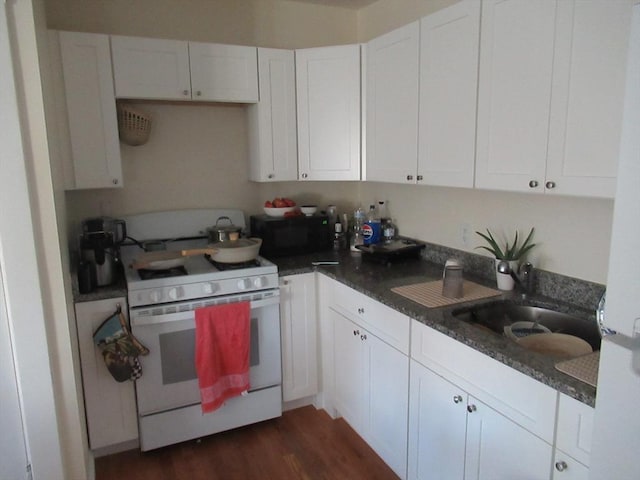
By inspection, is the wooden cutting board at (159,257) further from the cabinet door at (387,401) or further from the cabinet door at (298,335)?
the cabinet door at (387,401)

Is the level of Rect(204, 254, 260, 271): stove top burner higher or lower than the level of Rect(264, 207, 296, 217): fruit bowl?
lower

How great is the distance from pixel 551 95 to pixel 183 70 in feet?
6.10

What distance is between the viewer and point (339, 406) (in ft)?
8.43

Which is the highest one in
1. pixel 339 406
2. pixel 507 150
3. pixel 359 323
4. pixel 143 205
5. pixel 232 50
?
pixel 232 50

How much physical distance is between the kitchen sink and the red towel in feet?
3.65

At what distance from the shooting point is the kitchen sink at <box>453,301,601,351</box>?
177 centimetres

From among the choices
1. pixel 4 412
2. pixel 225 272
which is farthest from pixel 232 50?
pixel 4 412

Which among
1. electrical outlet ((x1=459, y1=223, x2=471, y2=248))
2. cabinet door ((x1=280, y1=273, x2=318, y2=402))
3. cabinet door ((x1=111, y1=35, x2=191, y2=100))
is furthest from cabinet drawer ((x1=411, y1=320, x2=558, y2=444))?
cabinet door ((x1=111, y1=35, x2=191, y2=100))

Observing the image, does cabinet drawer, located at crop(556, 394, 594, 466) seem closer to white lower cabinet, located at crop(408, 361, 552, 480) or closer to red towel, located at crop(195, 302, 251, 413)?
white lower cabinet, located at crop(408, 361, 552, 480)

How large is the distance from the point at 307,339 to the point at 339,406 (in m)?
0.41

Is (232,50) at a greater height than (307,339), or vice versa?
(232,50)

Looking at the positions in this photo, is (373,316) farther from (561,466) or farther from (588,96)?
(588,96)

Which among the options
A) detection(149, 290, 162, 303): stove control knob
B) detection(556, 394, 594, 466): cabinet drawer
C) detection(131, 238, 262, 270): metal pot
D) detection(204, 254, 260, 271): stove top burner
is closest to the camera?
detection(556, 394, 594, 466): cabinet drawer

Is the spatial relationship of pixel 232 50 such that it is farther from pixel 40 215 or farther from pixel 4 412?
pixel 4 412
